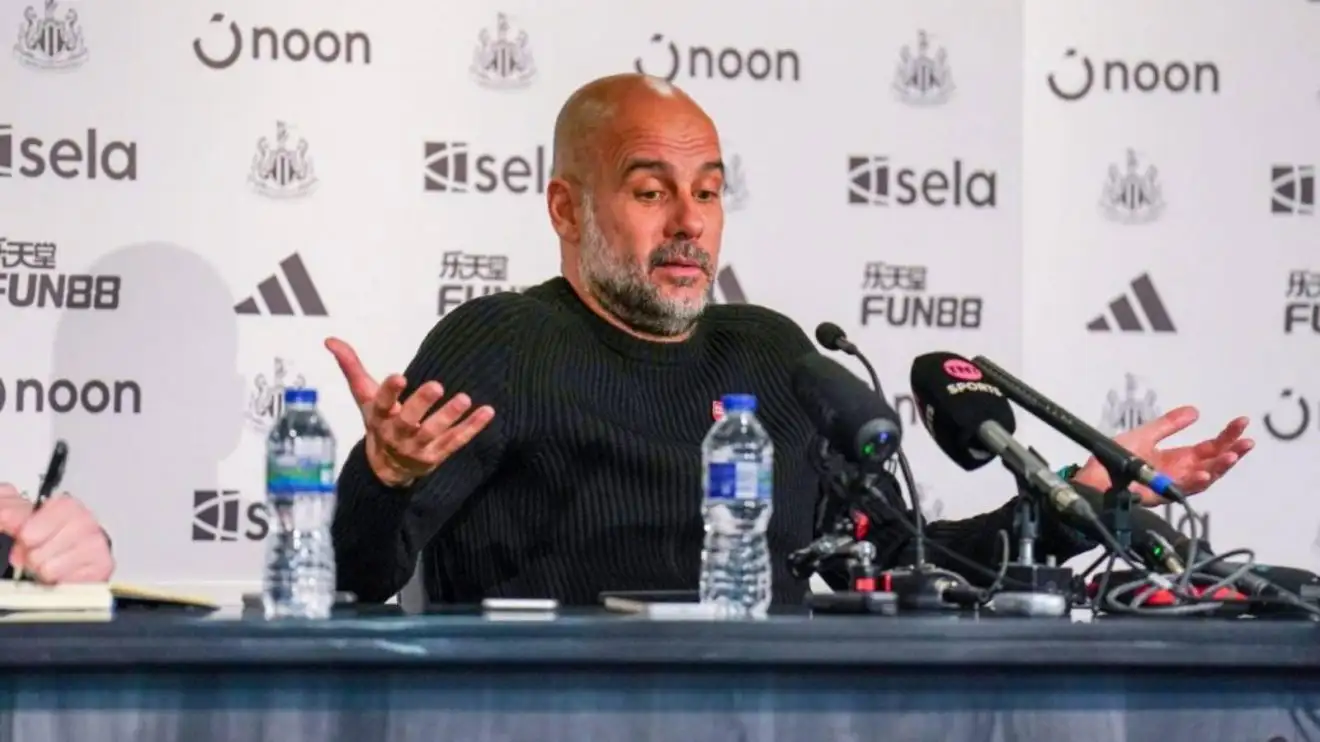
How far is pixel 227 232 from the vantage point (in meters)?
3.93

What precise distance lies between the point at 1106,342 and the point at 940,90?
68 centimetres

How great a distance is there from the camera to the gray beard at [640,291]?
310 cm

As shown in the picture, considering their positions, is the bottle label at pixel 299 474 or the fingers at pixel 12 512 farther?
the fingers at pixel 12 512

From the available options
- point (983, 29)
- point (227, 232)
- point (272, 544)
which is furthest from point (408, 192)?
point (272, 544)

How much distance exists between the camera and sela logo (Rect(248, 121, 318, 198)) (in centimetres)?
394

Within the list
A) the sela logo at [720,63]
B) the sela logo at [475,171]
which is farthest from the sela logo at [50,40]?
the sela logo at [720,63]

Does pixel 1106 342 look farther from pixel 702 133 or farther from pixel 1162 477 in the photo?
pixel 1162 477

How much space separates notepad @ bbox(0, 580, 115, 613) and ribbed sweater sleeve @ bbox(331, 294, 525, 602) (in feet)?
1.89

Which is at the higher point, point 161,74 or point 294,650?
point 161,74

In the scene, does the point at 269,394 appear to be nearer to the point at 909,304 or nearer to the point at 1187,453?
the point at 909,304

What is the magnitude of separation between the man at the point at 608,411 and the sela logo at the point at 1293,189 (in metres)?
1.57

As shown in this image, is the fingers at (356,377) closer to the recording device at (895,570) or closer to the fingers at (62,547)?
the fingers at (62,547)

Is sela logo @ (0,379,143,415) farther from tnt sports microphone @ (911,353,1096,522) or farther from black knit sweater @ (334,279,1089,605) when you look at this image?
tnt sports microphone @ (911,353,1096,522)

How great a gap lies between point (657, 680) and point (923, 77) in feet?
8.50
